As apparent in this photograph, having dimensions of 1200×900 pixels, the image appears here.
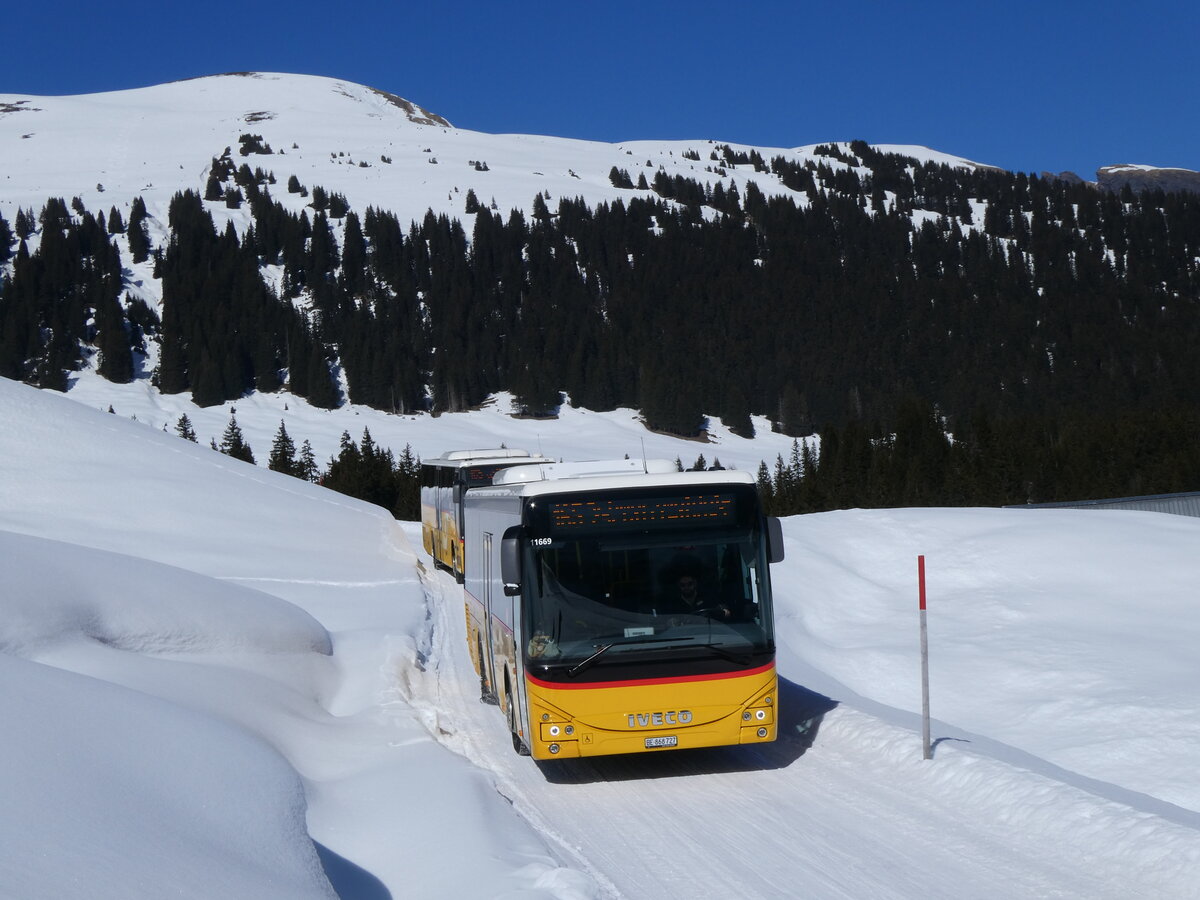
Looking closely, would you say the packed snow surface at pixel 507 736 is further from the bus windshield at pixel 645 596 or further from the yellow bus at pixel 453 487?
the bus windshield at pixel 645 596

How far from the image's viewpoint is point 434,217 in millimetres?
161750

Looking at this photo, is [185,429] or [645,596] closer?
[645,596]

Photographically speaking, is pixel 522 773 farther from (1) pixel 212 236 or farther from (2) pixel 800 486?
(1) pixel 212 236

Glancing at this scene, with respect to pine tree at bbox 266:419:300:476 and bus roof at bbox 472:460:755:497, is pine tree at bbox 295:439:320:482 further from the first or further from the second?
bus roof at bbox 472:460:755:497

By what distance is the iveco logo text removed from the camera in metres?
9.38

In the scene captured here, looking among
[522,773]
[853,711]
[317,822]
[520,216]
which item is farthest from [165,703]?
[520,216]

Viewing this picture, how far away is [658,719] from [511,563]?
1.84 m

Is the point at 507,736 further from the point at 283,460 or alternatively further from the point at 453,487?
the point at 283,460

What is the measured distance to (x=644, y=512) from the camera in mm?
9914

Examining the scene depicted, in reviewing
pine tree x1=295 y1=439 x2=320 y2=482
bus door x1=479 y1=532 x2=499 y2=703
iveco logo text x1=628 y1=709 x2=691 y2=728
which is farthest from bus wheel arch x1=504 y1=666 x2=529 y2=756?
pine tree x1=295 y1=439 x2=320 y2=482

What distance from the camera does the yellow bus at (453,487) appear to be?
25938mm

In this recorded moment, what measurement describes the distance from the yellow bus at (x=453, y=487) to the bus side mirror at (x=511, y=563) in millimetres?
14791

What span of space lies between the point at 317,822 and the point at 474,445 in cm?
10186

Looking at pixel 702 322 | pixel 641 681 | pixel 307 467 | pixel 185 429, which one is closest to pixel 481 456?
pixel 641 681
